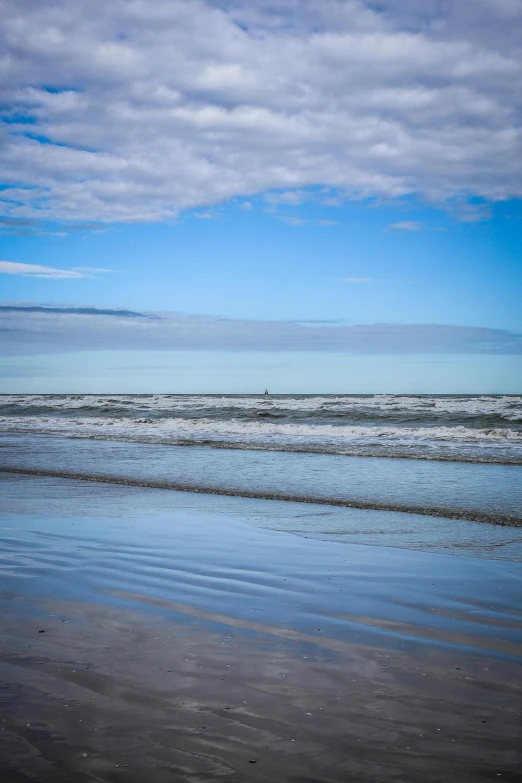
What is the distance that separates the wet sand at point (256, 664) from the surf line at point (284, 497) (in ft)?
8.65

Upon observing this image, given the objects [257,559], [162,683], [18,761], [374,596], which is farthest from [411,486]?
[18,761]

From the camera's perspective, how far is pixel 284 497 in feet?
35.6

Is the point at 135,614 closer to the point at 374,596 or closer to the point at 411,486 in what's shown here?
the point at 374,596

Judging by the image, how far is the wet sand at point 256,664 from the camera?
8.64 ft

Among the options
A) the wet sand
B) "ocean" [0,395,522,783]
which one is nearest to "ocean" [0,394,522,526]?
"ocean" [0,395,522,783]

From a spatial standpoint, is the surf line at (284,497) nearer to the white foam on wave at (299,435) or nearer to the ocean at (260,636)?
the ocean at (260,636)

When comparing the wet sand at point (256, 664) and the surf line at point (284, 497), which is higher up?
the wet sand at point (256, 664)

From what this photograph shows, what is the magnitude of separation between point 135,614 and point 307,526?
4.07 m

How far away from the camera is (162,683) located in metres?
3.33

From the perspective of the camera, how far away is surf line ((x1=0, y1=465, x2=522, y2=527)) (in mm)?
9062

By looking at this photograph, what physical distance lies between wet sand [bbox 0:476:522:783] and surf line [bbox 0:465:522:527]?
2.64 meters

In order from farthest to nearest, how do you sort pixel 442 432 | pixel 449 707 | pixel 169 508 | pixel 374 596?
1. pixel 442 432
2. pixel 169 508
3. pixel 374 596
4. pixel 449 707

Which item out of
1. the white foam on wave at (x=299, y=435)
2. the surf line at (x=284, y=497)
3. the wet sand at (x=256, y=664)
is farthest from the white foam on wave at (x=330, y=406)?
the wet sand at (x=256, y=664)

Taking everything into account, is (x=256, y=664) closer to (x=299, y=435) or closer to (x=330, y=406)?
(x=299, y=435)
